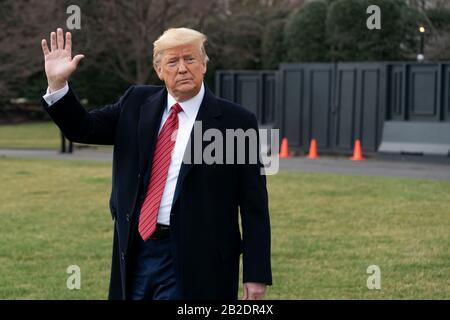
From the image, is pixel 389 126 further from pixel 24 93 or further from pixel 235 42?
pixel 24 93

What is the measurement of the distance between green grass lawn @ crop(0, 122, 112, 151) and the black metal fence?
565 centimetres

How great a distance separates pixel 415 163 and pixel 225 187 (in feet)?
64.9

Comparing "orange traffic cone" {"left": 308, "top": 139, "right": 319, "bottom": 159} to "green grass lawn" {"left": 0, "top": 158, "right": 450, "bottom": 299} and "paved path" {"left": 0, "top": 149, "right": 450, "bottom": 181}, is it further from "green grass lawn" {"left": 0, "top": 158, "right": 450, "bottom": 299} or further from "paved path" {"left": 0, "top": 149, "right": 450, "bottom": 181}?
"green grass lawn" {"left": 0, "top": 158, "right": 450, "bottom": 299}

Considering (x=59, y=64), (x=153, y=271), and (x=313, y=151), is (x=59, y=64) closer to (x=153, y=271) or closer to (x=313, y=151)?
(x=153, y=271)

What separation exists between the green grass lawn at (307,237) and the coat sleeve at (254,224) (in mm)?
Result: 4034

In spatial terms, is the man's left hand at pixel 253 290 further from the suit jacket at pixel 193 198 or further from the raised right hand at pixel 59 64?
the raised right hand at pixel 59 64

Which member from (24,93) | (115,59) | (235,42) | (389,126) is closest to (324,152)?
(389,126)

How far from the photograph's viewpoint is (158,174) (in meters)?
5.03

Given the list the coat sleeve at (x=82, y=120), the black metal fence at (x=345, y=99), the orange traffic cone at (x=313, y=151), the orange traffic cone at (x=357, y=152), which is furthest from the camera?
the orange traffic cone at (x=313, y=151)

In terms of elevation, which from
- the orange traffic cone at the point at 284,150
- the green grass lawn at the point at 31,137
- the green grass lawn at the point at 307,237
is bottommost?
the green grass lawn at the point at 31,137

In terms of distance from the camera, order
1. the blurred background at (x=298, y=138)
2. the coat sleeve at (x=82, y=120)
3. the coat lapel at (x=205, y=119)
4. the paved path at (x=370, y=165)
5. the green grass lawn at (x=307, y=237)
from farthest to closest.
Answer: the paved path at (x=370, y=165) < the blurred background at (x=298, y=138) < the green grass lawn at (x=307, y=237) < the coat sleeve at (x=82, y=120) < the coat lapel at (x=205, y=119)

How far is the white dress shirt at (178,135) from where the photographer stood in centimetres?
498

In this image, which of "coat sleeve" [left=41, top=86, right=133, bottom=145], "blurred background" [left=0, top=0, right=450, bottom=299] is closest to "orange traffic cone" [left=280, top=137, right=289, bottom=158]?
"blurred background" [left=0, top=0, right=450, bottom=299]

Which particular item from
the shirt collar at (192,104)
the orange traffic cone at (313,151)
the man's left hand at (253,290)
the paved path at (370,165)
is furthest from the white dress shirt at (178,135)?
the orange traffic cone at (313,151)
